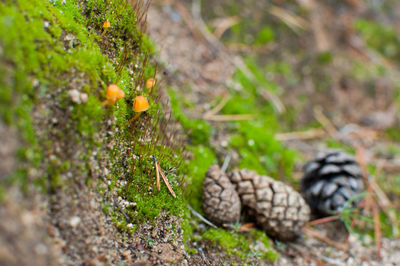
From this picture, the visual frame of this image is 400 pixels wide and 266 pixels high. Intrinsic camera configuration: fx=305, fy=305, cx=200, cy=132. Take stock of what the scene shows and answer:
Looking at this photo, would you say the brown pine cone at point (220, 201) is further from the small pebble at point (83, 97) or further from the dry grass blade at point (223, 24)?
the dry grass blade at point (223, 24)

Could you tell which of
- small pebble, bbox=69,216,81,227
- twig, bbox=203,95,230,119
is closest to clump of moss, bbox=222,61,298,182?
twig, bbox=203,95,230,119

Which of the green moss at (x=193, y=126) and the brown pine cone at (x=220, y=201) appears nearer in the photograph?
the brown pine cone at (x=220, y=201)

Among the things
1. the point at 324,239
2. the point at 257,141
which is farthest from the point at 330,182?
the point at 257,141

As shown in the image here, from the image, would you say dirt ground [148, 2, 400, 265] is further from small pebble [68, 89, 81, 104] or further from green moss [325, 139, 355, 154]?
small pebble [68, 89, 81, 104]

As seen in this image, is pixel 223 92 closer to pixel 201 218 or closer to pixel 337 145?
pixel 337 145

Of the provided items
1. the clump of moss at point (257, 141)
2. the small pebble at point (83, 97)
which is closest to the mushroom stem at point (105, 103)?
the small pebble at point (83, 97)

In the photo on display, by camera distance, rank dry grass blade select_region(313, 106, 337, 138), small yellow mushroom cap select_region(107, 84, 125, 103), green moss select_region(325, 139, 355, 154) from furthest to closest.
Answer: dry grass blade select_region(313, 106, 337, 138)
green moss select_region(325, 139, 355, 154)
small yellow mushroom cap select_region(107, 84, 125, 103)
